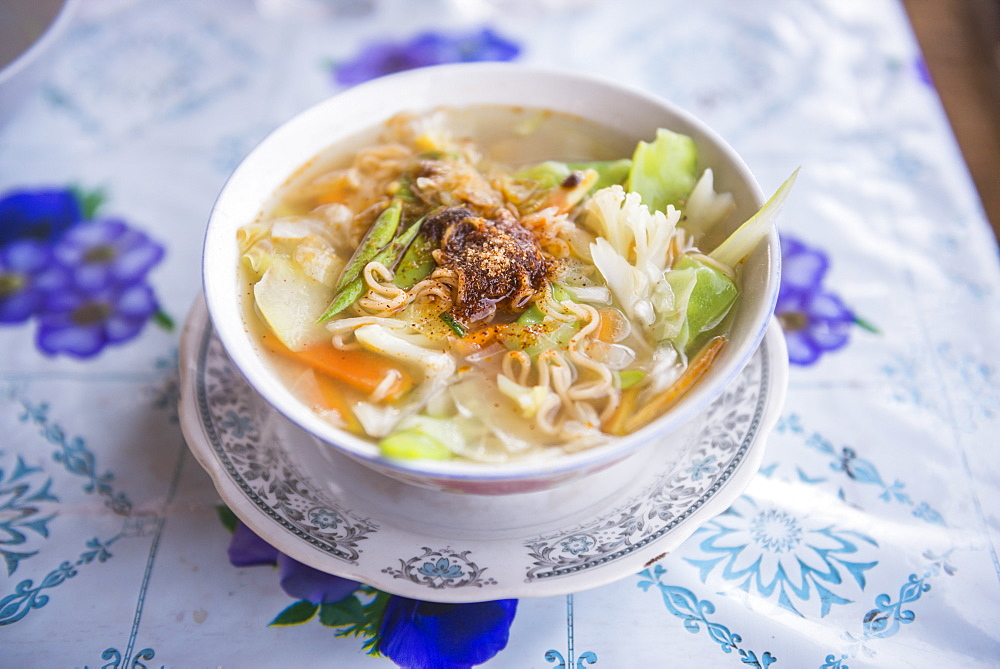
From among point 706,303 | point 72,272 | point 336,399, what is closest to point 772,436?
point 706,303

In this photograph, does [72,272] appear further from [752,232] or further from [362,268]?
[752,232]

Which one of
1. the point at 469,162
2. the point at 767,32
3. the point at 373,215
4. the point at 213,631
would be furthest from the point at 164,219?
the point at 767,32

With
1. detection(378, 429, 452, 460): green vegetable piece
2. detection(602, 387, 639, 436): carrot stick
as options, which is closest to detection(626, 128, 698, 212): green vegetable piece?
detection(602, 387, 639, 436): carrot stick

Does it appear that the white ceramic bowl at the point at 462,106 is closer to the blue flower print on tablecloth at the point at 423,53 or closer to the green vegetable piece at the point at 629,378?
the green vegetable piece at the point at 629,378

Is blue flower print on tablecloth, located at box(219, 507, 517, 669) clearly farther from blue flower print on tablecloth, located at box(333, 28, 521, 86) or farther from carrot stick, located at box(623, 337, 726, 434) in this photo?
blue flower print on tablecloth, located at box(333, 28, 521, 86)

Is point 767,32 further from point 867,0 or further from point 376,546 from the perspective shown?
point 376,546

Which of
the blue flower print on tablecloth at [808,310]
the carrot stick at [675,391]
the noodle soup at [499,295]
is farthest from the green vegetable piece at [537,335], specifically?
the blue flower print on tablecloth at [808,310]
